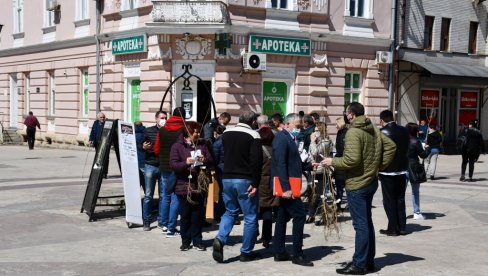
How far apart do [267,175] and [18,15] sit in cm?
2820

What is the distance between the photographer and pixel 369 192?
8062 mm

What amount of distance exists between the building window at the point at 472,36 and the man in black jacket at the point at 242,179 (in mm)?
24892

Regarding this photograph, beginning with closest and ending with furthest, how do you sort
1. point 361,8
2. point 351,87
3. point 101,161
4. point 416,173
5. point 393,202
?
point 393,202 < point 101,161 < point 416,173 < point 361,8 < point 351,87

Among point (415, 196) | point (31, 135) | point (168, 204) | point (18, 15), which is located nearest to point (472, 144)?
point (415, 196)

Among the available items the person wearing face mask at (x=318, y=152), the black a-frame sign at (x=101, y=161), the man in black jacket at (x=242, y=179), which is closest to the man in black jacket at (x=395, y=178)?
the person wearing face mask at (x=318, y=152)

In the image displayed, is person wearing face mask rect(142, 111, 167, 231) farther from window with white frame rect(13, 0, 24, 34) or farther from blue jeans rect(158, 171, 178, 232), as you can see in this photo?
window with white frame rect(13, 0, 24, 34)

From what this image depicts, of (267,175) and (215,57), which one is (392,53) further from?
(267,175)

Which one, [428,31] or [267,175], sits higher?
[428,31]

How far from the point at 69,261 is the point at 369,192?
370 cm

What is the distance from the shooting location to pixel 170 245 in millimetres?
9578

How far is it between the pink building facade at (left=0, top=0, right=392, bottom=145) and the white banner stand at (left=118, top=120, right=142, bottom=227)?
34.8 feet

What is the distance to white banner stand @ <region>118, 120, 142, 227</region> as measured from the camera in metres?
10.7

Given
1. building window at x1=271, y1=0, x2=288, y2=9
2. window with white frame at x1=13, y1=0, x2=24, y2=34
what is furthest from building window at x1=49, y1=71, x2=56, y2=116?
building window at x1=271, y1=0, x2=288, y2=9

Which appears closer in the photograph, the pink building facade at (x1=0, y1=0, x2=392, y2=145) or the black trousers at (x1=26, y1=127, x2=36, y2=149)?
the pink building facade at (x1=0, y1=0, x2=392, y2=145)
